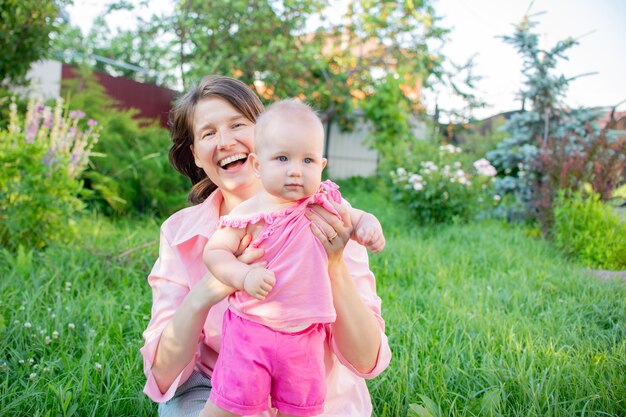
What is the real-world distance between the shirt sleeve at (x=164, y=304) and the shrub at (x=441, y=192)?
15.4 feet

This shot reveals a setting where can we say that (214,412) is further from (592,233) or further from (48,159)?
(592,233)

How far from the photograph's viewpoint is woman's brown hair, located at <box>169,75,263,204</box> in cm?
177

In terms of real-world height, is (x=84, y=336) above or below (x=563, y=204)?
below

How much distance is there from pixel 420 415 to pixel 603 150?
506cm

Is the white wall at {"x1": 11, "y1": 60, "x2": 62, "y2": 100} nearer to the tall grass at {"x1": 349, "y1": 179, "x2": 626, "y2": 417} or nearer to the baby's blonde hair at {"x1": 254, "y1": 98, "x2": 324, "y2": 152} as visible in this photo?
the tall grass at {"x1": 349, "y1": 179, "x2": 626, "y2": 417}

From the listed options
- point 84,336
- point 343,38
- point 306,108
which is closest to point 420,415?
point 306,108

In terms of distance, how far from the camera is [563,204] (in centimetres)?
527

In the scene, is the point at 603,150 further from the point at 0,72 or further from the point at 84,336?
the point at 0,72

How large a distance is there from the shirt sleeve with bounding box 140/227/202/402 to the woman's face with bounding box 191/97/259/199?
295 mm

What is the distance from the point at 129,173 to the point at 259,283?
17.0 ft

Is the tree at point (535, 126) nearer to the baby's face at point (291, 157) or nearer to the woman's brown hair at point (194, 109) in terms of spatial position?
the woman's brown hair at point (194, 109)

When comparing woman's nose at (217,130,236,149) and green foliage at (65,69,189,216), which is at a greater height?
A: woman's nose at (217,130,236,149)

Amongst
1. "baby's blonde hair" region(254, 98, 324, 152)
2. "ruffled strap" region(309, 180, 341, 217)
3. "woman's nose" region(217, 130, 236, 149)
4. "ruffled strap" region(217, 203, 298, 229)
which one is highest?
"baby's blonde hair" region(254, 98, 324, 152)

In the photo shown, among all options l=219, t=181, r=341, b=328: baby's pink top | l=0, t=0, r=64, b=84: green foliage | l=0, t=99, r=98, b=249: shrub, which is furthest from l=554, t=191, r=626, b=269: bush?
l=0, t=0, r=64, b=84: green foliage
